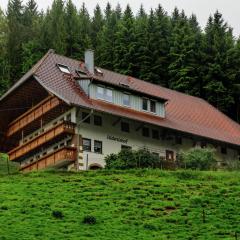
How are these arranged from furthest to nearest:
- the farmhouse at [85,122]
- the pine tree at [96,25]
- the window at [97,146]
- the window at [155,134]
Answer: the pine tree at [96,25]
the window at [155,134]
the window at [97,146]
the farmhouse at [85,122]

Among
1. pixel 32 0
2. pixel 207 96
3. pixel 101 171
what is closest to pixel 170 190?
pixel 101 171

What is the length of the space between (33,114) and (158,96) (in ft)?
37.0

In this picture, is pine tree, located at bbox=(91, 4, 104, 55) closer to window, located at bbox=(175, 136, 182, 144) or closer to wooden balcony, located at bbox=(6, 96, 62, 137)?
wooden balcony, located at bbox=(6, 96, 62, 137)

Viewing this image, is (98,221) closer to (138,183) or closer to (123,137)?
(138,183)

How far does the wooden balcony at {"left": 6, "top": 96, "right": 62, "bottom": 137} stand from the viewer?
205ft

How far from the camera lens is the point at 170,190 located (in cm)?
4525

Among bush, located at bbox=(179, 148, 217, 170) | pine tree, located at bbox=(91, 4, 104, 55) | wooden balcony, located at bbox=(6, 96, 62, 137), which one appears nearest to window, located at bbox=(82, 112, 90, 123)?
wooden balcony, located at bbox=(6, 96, 62, 137)

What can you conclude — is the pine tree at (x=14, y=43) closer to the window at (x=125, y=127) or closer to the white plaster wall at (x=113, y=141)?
the white plaster wall at (x=113, y=141)

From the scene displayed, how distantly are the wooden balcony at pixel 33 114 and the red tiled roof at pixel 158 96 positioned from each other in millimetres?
1234

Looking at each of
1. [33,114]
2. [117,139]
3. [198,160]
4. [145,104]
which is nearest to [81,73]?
[33,114]

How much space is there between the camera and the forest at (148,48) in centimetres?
9175

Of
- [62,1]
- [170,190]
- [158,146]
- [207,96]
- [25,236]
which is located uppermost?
[62,1]

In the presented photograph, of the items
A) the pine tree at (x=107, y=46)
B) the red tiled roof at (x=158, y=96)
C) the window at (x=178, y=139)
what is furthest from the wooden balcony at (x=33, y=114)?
the pine tree at (x=107, y=46)

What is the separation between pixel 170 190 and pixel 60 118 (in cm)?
1944
